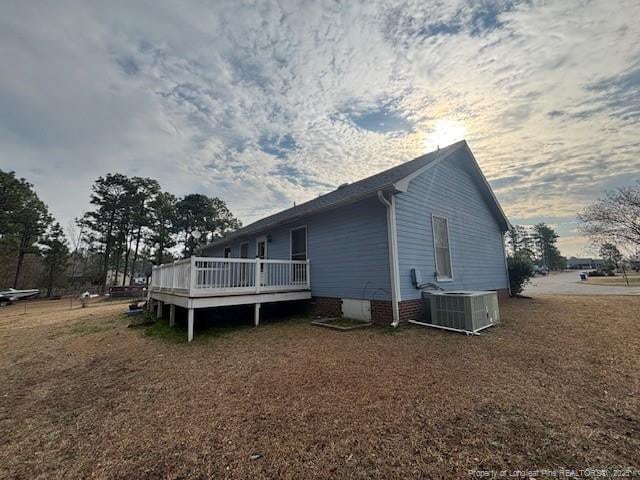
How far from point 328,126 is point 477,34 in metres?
5.29

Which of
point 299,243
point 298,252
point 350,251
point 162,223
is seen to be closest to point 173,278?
point 298,252

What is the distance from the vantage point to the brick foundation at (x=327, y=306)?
8.17m

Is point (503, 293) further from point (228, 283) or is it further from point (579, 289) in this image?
point (228, 283)

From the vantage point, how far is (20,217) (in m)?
26.0

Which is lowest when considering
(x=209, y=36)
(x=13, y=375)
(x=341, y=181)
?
(x=13, y=375)

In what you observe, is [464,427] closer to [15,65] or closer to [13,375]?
[13,375]

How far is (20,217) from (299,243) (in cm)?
3256

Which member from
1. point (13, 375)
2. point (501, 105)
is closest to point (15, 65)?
point (13, 375)

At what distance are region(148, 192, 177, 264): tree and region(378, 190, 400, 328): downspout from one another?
3355cm

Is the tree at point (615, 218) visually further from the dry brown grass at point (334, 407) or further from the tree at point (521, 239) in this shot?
the tree at point (521, 239)

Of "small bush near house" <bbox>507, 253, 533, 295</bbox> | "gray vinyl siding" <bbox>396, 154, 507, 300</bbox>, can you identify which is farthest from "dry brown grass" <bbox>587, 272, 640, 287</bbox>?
"gray vinyl siding" <bbox>396, 154, 507, 300</bbox>

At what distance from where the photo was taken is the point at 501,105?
8734 millimetres

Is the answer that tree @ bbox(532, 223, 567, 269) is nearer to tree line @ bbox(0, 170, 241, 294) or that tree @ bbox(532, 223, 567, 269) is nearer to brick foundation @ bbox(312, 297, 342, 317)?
tree line @ bbox(0, 170, 241, 294)

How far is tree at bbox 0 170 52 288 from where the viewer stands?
24.8 metres
